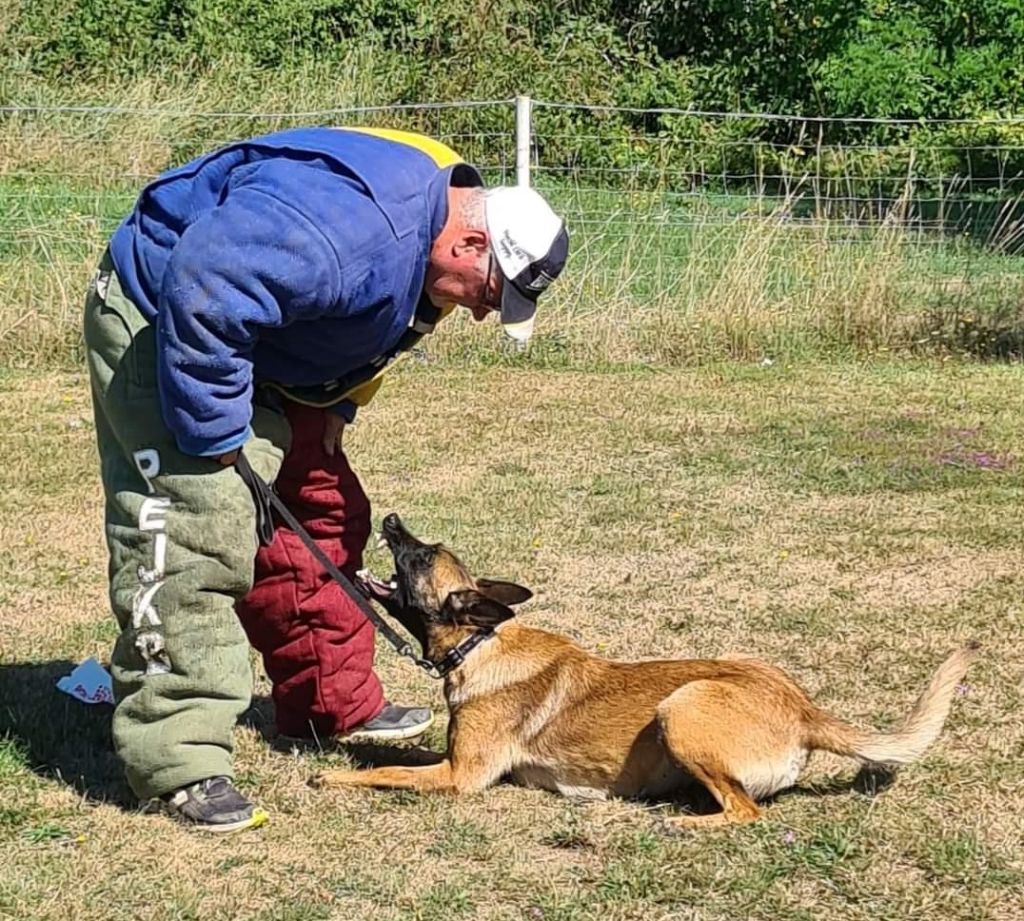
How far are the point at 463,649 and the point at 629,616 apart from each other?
4.74 ft

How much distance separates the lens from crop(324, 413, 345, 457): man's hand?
14.4ft

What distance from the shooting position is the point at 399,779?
418 cm

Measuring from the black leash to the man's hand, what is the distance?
0.20 metres

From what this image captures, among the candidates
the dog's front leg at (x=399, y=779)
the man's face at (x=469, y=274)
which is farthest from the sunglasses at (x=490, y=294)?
the dog's front leg at (x=399, y=779)

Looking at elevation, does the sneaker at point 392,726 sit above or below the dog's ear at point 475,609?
below

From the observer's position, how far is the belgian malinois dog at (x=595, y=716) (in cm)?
396

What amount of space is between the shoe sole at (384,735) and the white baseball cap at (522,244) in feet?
4.94

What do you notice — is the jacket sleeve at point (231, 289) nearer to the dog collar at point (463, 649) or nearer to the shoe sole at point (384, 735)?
the dog collar at point (463, 649)

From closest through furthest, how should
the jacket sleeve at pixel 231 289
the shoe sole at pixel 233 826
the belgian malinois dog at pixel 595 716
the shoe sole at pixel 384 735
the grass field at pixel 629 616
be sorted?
the jacket sleeve at pixel 231 289 → the grass field at pixel 629 616 → the shoe sole at pixel 233 826 → the belgian malinois dog at pixel 595 716 → the shoe sole at pixel 384 735

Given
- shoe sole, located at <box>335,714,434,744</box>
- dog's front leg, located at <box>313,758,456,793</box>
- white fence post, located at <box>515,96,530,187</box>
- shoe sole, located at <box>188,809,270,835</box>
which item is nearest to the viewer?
shoe sole, located at <box>188,809,270,835</box>

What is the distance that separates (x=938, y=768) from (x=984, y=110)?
15252mm

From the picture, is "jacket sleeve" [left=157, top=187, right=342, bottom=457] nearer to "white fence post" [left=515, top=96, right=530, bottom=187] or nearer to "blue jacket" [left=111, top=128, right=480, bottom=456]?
"blue jacket" [left=111, top=128, right=480, bottom=456]

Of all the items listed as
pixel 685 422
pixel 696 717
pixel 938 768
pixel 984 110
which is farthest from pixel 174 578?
pixel 984 110

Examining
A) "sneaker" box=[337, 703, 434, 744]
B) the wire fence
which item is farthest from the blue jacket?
the wire fence
